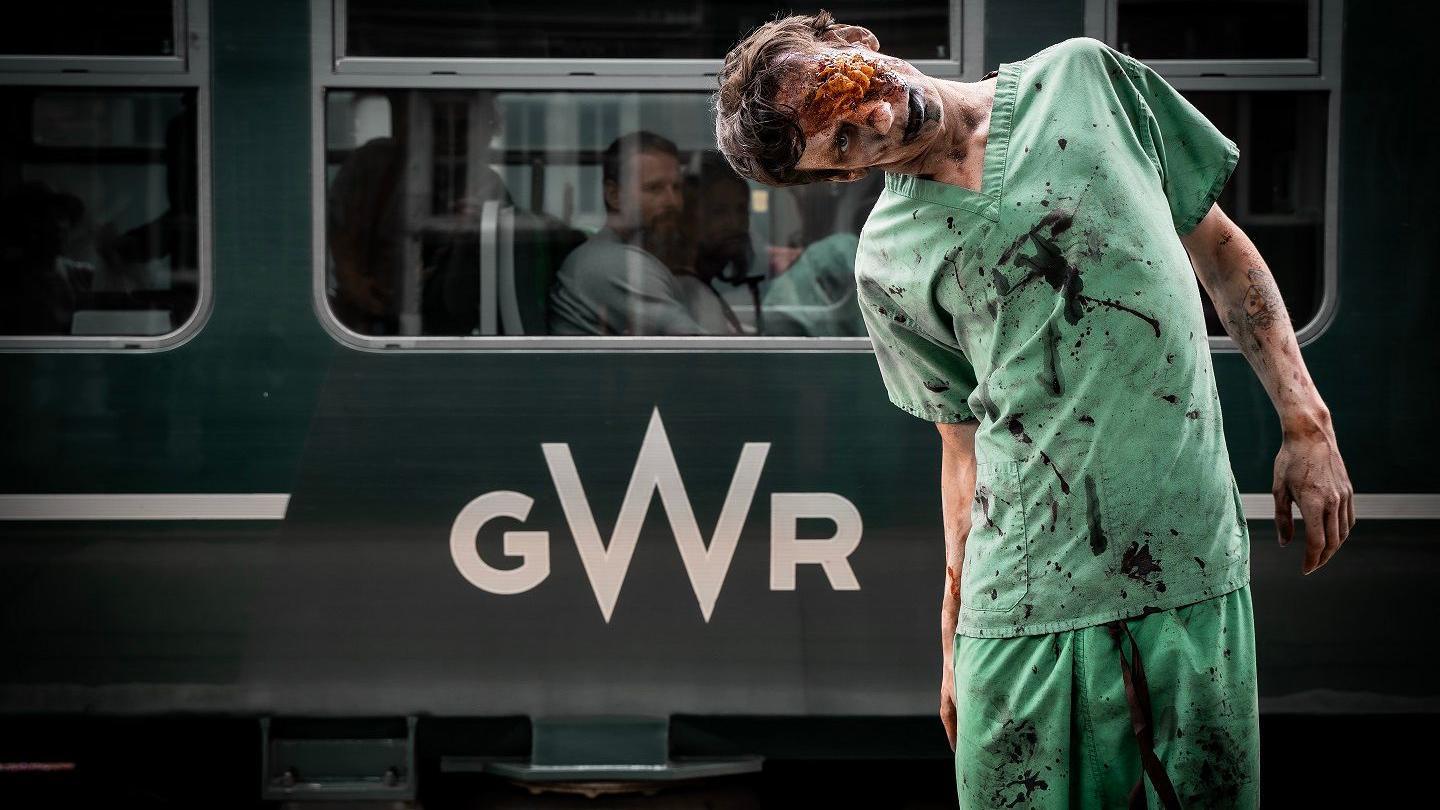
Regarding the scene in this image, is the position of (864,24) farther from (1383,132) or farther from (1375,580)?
(1375,580)

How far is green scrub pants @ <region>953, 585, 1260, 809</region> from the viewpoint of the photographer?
1735 millimetres

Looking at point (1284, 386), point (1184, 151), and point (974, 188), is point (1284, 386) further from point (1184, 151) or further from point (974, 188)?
point (974, 188)

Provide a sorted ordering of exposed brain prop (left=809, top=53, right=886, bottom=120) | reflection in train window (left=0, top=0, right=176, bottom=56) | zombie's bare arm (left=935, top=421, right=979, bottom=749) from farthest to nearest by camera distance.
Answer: reflection in train window (left=0, top=0, right=176, bottom=56), zombie's bare arm (left=935, top=421, right=979, bottom=749), exposed brain prop (left=809, top=53, right=886, bottom=120)

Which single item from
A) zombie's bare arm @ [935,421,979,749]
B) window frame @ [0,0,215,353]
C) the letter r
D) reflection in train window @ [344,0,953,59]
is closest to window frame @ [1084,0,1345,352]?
reflection in train window @ [344,0,953,59]

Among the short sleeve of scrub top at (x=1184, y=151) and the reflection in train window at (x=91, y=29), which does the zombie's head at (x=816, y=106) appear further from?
the reflection in train window at (x=91, y=29)

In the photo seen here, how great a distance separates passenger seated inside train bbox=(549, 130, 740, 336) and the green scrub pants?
1635 mm

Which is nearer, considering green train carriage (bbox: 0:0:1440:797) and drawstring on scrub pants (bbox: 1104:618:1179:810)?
drawstring on scrub pants (bbox: 1104:618:1179:810)

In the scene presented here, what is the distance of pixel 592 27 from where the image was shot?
3244 millimetres

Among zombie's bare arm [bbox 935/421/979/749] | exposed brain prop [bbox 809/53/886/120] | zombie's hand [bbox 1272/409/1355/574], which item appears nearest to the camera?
exposed brain prop [bbox 809/53/886/120]

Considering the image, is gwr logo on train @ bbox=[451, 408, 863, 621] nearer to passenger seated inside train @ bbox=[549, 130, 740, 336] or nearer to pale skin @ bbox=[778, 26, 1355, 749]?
passenger seated inside train @ bbox=[549, 130, 740, 336]

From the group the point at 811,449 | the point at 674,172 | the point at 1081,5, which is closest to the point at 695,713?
the point at 811,449

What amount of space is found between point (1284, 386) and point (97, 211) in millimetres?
2737

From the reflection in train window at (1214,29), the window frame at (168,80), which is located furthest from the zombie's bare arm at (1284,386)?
the window frame at (168,80)

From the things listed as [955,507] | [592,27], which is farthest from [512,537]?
[955,507]
